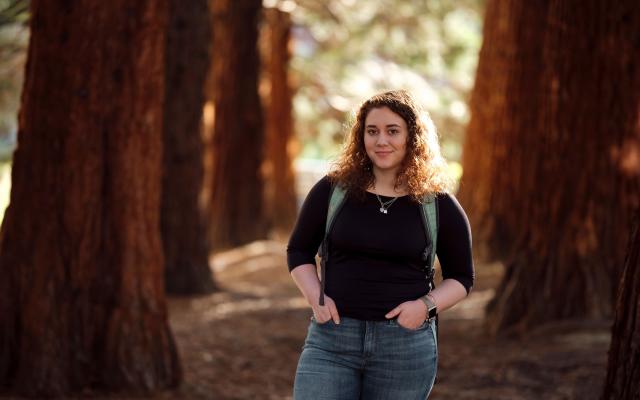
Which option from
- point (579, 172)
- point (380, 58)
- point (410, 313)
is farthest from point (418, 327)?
point (380, 58)

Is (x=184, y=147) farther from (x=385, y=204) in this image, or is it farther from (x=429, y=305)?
(x=429, y=305)

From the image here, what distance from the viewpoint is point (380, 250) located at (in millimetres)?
3572

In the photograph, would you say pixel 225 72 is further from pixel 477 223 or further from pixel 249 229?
pixel 477 223

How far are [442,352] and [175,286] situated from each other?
4.07 m

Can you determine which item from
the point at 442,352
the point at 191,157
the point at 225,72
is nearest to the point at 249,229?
the point at 225,72

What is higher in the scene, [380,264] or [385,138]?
[385,138]

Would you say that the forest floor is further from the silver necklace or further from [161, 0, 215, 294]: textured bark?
the silver necklace

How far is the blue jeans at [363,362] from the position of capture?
353 centimetres

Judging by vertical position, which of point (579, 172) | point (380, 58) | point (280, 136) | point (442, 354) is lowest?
point (442, 354)

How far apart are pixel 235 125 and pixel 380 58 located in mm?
9719

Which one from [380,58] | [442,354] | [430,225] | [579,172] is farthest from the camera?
[380,58]

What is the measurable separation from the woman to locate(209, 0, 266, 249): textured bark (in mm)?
12603

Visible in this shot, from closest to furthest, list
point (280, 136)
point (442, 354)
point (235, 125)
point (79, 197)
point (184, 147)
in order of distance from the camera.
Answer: point (79, 197)
point (442, 354)
point (184, 147)
point (235, 125)
point (280, 136)

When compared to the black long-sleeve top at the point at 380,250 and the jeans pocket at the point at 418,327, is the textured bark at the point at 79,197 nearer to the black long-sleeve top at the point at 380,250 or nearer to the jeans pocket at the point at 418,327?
the black long-sleeve top at the point at 380,250
